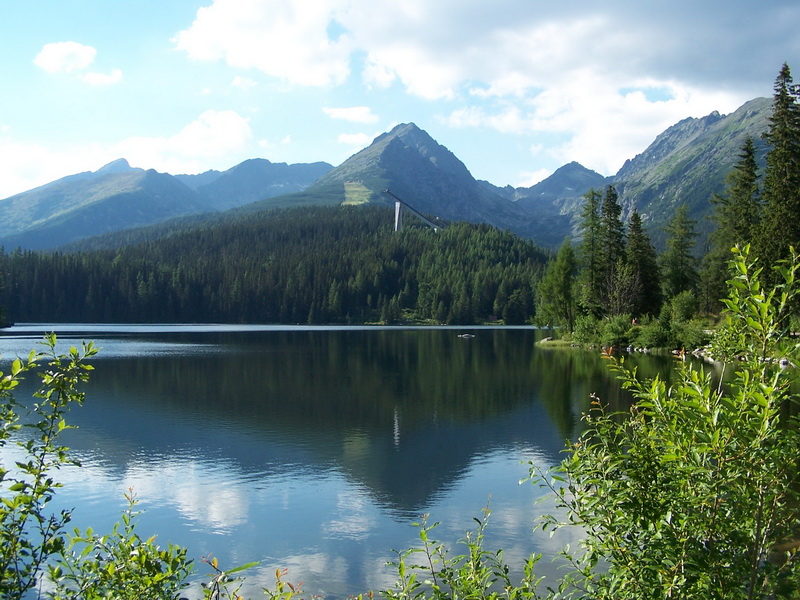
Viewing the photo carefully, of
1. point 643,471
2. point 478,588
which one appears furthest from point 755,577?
point 478,588

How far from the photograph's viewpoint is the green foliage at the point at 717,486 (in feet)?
19.4

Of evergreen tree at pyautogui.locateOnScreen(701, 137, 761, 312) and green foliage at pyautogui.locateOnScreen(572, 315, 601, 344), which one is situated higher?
evergreen tree at pyautogui.locateOnScreen(701, 137, 761, 312)

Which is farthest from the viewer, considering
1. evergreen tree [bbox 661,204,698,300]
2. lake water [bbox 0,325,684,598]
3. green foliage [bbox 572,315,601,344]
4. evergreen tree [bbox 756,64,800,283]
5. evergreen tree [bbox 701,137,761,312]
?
evergreen tree [bbox 661,204,698,300]

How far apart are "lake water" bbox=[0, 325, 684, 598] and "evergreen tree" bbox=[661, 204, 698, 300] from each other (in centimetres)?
4101

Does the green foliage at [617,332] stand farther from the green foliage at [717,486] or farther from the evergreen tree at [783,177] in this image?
the green foliage at [717,486]

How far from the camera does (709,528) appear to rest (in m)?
6.31

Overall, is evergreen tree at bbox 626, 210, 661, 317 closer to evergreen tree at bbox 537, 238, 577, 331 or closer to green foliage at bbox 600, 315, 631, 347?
green foliage at bbox 600, 315, 631, 347

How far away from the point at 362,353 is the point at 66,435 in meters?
53.8

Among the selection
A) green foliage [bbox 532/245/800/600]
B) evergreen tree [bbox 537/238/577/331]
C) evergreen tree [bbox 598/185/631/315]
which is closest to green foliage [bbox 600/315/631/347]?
evergreen tree [bbox 598/185/631/315]

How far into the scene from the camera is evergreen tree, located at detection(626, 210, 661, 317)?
90.0 m

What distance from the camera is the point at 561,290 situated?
101 meters

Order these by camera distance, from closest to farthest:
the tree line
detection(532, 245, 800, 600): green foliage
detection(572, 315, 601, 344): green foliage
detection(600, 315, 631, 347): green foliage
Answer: detection(532, 245, 800, 600): green foliage
the tree line
detection(600, 315, 631, 347): green foliage
detection(572, 315, 601, 344): green foliage

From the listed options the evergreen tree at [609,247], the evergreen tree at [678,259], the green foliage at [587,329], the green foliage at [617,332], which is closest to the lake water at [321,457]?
the green foliage at [617,332]

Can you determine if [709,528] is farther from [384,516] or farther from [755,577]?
[384,516]
